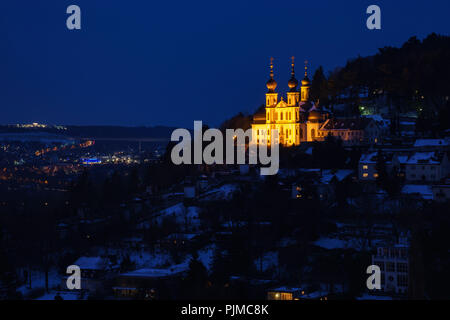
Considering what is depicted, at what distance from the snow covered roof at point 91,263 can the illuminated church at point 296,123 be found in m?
16.1

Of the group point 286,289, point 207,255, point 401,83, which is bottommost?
point 286,289

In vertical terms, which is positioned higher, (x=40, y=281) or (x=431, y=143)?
(x=431, y=143)

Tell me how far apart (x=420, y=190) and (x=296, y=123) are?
38.8 ft

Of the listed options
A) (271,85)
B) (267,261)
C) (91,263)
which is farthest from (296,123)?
(91,263)

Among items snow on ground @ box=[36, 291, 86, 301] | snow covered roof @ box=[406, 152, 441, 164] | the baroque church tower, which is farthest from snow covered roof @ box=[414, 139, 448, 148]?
snow on ground @ box=[36, 291, 86, 301]

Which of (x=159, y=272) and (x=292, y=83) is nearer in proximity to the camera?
(x=159, y=272)

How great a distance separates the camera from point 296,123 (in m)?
42.7

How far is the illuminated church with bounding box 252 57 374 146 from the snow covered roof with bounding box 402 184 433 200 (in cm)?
741

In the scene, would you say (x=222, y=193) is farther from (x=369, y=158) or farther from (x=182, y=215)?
(x=369, y=158)

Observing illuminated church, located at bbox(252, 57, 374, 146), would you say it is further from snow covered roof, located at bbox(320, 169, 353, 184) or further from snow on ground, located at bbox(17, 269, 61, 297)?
snow on ground, located at bbox(17, 269, 61, 297)

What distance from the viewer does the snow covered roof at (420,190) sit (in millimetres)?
31266

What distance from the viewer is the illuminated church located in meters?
40.3
